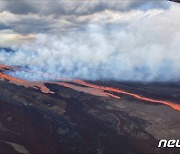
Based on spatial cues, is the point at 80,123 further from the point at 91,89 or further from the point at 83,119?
the point at 91,89

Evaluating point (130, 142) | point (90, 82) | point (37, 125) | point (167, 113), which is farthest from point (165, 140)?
point (90, 82)

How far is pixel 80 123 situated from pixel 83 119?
1770 mm

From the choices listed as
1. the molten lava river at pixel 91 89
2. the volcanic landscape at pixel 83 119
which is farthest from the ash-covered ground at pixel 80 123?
the molten lava river at pixel 91 89

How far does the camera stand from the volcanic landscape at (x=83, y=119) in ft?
107

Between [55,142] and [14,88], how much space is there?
84.3 feet

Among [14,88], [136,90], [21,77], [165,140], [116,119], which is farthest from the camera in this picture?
[21,77]

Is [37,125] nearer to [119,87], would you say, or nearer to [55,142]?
[55,142]

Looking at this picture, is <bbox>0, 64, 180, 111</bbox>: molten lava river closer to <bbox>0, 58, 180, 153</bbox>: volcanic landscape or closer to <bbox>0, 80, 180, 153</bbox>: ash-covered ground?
<bbox>0, 58, 180, 153</bbox>: volcanic landscape

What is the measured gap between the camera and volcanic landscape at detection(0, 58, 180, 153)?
1283 inches

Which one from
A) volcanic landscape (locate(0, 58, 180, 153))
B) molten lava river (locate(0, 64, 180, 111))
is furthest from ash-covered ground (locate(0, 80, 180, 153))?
molten lava river (locate(0, 64, 180, 111))

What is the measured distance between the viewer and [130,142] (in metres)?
34.2

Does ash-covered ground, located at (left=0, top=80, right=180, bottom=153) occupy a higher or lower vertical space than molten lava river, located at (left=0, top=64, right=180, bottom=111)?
lower

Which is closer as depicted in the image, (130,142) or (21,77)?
(130,142)

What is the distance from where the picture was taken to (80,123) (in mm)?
38719
